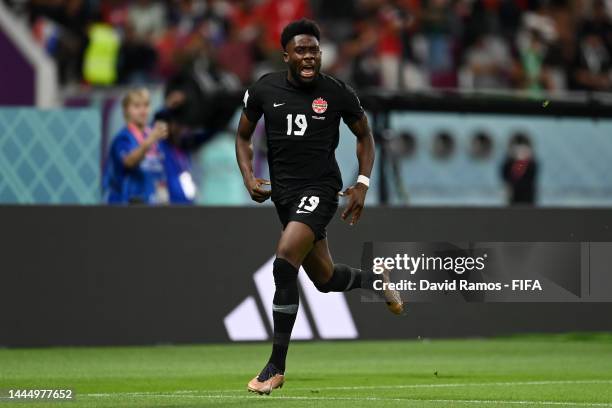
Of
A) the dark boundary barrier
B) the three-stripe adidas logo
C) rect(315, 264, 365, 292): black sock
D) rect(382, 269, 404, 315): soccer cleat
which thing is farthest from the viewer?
the three-stripe adidas logo

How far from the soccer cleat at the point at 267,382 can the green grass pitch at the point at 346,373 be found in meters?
0.10

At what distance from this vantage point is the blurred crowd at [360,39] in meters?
23.4

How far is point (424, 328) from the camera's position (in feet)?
51.9

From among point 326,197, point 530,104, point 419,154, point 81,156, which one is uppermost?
point 326,197

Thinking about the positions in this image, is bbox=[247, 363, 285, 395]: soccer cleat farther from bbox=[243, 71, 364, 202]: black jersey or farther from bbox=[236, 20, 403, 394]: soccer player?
bbox=[243, 71, 364, 202]: black jersey

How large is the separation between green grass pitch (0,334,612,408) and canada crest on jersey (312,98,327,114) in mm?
1974

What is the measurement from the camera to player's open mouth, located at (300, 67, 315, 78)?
10531mm

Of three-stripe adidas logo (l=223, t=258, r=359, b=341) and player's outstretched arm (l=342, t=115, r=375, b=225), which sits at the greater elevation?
player's outstretched arm (l=342, t=115, r=375, b=225)

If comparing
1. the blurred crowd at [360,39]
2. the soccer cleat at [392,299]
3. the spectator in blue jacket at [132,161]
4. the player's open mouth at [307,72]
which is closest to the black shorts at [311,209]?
the player's open mouth at [307,72]

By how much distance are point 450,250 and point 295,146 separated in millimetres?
5270

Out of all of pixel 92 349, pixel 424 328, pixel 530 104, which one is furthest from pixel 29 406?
pixel 530 104

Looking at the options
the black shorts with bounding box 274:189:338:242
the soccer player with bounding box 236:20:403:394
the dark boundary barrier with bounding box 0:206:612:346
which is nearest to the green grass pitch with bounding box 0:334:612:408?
the dark boundary barrier with bounding box 0:206:612:346

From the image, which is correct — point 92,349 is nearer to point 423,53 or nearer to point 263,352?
point 263,352

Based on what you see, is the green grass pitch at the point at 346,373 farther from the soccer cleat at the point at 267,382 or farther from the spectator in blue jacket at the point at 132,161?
the spectator in blue jacket at the point at 132,161
